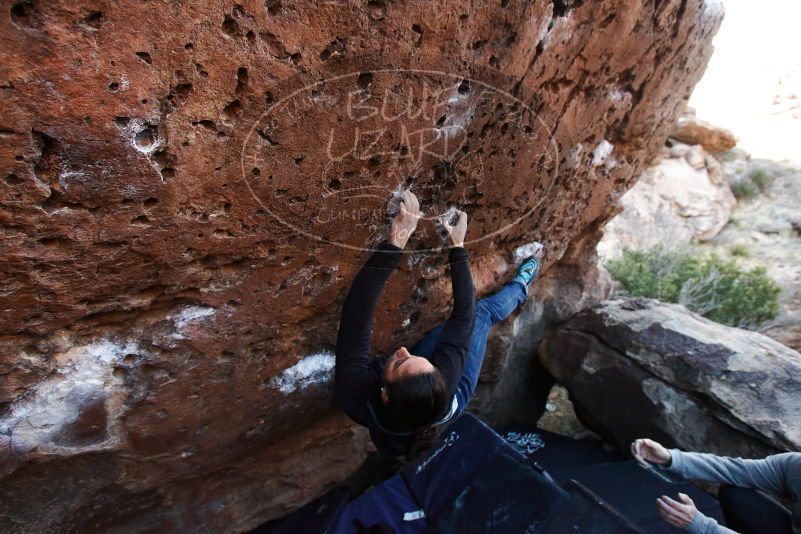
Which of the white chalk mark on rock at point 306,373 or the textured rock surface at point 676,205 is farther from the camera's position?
the textured rock surface at point 676,205

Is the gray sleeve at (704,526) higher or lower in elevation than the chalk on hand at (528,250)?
lower

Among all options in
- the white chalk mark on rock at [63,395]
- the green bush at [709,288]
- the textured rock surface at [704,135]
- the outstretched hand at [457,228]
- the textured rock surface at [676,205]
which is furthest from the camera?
the textured rock surface at [704,135]

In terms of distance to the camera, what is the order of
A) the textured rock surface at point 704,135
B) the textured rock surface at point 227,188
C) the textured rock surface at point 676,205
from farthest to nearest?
1. the textured rock surface at point 704,135
2. the textured rock surface at point 676,205
3. the textured rock surface at point 227,188

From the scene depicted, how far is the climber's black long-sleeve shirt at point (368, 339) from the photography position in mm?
1704

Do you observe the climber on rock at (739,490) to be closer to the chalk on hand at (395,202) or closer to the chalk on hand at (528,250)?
the chalk on hand at (528,250)

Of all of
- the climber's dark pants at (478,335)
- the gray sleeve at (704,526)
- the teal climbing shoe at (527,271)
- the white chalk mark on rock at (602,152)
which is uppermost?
the white chalk mark on rock at (602,152)

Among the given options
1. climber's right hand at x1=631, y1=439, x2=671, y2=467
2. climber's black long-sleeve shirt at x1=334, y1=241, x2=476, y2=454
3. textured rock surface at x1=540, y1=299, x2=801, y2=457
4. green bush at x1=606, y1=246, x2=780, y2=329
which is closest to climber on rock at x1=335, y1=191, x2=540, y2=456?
climber's black long-sleeve shirt at x1=334, y1=241, x2=476, y2=454

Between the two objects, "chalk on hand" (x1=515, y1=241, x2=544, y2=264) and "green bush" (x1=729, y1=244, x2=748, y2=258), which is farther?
"green bush" (x1=729, y1=244, x2=748, y2=258)

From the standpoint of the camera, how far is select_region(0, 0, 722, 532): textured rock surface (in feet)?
3.45

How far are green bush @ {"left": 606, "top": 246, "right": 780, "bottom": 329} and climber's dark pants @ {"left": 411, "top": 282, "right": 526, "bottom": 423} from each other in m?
3.45

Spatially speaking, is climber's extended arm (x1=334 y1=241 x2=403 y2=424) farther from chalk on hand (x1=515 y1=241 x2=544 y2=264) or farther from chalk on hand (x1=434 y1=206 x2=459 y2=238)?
chalk on hand (x1=515 y1=241 x2=544 y2=264)

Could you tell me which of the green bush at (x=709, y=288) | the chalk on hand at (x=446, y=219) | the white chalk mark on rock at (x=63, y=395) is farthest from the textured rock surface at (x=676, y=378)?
the white chalk mark on rock at (x=63, y=395)

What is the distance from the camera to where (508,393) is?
340 centimetres

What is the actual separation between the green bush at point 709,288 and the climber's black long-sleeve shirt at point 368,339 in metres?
4.09
